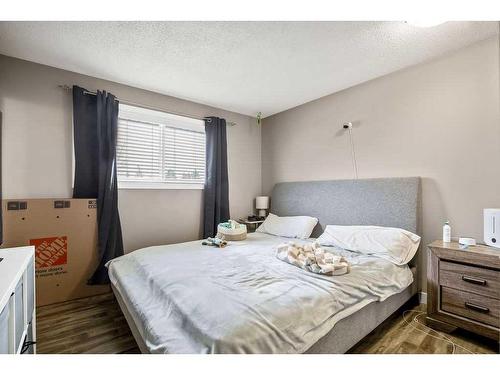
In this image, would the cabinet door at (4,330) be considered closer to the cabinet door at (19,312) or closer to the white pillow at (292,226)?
the cabinet door at (19,312)

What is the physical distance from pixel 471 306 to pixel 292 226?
1.76 metres

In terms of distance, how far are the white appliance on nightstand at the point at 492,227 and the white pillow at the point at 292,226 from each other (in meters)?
1.57

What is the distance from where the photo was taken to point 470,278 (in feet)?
5.54

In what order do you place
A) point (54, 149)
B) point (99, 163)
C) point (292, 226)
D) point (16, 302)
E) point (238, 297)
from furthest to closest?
point (292, 226) < point (99, 163) < point (54, 149) < point (238, 297) < point (16, 302)

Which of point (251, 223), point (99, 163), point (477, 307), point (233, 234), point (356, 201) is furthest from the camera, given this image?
point (251, 223)

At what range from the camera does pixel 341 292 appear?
4.70 feet

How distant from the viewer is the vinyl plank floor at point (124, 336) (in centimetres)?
160

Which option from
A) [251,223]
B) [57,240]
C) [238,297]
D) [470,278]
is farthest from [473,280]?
[57,240]

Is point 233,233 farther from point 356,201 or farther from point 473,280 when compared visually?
point 473,280

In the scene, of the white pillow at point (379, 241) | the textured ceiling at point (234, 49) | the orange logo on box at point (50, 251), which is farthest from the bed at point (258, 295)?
the textured ceiling at point (234, 49)

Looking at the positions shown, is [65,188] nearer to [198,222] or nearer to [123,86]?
[123,86]

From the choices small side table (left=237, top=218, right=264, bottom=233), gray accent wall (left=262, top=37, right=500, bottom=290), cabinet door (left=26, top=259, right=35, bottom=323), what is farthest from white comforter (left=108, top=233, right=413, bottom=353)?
small side table (left=237, top=218, right=264, bottom=233)
